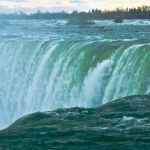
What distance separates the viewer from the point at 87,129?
892 centimetres

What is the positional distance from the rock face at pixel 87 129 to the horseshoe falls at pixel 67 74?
3282mm

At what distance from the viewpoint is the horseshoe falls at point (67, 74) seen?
572 inches

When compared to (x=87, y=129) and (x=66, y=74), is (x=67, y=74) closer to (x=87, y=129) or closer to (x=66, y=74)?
(x=66, y=74)

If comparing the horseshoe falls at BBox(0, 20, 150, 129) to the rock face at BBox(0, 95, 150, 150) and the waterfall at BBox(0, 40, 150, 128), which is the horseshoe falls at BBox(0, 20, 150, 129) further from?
the rock face at BBox(0, 95, 150, 150)

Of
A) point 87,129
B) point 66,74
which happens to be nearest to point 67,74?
point 66,74

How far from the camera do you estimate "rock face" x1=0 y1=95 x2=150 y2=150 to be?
805 cm

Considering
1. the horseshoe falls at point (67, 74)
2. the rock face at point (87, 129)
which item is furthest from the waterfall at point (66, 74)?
the rock face at point (87, 129)

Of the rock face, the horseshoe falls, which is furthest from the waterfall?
the rock face

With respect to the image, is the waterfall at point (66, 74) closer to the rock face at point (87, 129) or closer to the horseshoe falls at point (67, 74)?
the horseshoe falls at point (67, 74)

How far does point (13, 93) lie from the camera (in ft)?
67.8

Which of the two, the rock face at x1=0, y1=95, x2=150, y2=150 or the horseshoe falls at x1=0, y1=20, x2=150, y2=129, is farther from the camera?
the horseshoe falls at x1=0, y1=20, x2=150, y2=129

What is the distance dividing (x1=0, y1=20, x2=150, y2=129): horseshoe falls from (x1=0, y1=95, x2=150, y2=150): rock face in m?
3.28

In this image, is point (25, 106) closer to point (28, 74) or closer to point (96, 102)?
point (28, 74)

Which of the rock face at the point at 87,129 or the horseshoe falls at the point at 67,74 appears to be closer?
the rock face at the point at 87,129
